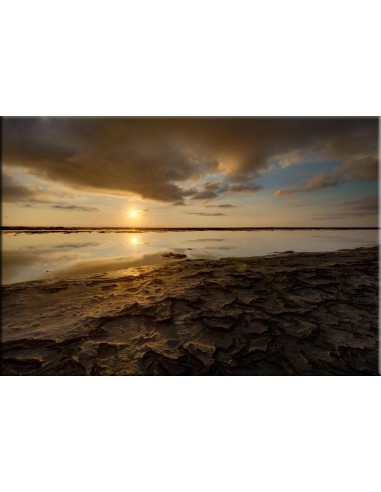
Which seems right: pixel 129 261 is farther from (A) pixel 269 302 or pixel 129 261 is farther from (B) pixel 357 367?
(B) pixel 357 367

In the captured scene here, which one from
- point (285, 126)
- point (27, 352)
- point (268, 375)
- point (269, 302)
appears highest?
point (285, 126)

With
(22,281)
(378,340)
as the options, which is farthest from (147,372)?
(22,281)

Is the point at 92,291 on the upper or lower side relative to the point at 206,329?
upper

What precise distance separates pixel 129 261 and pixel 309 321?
3979 millimetres

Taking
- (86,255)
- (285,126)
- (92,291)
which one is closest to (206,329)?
(92,291)

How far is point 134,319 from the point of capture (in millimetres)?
2520

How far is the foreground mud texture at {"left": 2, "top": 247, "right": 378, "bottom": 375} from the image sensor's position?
192 centimetres

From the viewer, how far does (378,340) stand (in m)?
2.24

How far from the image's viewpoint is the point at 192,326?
2410 mm

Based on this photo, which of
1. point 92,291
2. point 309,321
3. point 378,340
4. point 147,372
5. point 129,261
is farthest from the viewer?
point 129,261

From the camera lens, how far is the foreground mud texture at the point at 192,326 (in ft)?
6.30

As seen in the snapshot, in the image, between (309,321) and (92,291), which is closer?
(309,321)

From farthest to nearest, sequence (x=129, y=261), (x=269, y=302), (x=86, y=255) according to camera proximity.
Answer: (x=86, y=255) < (x=129, y=261) < (x=269, y=302)

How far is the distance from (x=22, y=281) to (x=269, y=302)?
361 centimetres
